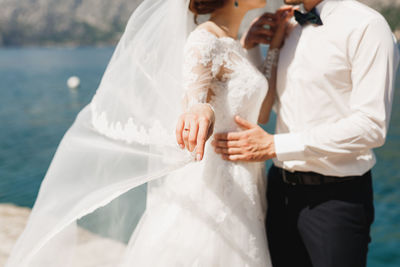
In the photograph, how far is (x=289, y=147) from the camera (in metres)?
1.68

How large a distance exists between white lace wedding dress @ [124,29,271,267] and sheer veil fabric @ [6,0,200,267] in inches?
4.7

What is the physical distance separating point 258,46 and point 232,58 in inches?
23.2

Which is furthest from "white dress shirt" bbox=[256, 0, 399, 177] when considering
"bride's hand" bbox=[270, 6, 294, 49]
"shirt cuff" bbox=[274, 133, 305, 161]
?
"bride's hand" bbox=[270, 6, 294, 49]

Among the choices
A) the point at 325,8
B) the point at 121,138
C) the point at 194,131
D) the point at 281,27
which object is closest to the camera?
the point at 194,131

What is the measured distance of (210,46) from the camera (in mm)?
1570

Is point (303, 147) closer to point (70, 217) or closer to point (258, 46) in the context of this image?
point (258, 46)

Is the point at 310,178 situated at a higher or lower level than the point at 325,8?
lower

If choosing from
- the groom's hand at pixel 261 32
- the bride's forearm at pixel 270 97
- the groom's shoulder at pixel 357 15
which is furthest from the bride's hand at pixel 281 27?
the groom's shoulder at pixel 357 15

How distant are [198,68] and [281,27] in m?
0.77

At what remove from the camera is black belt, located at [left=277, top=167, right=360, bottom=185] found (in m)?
1.80

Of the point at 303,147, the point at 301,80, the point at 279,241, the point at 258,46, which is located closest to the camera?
the point at 303,147

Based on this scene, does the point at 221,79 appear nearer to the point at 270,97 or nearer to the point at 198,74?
the point at 198,74

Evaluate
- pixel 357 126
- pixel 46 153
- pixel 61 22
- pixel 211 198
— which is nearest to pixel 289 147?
pixel 357 126

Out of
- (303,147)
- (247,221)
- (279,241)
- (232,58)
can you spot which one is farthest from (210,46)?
(279,241)
